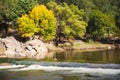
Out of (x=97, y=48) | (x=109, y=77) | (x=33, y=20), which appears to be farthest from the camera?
(x=97, y=48)

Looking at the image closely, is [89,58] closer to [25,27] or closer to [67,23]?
[25,27]

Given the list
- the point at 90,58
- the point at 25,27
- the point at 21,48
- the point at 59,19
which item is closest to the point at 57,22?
the point at 59,19

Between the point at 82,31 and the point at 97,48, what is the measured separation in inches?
333

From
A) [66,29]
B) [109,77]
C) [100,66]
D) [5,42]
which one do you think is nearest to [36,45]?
[5,42]

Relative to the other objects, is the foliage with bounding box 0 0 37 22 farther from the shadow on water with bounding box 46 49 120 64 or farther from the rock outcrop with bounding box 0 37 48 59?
the shadow on water with bounding box 46 49 120 64

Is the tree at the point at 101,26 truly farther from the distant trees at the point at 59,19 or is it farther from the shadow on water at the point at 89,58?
the shadow on water at the point at 89,58

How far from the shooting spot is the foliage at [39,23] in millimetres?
116213

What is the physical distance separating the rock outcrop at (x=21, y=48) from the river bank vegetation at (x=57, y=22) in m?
6.47

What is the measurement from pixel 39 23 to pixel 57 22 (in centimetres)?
1071

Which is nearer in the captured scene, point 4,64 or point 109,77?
point 109,77

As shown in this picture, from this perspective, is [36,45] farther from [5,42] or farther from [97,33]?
[97,33]

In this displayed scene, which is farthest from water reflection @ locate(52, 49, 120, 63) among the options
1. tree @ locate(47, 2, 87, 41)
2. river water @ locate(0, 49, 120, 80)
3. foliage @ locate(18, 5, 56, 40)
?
tree @ locate(47, 2, 87, 41)

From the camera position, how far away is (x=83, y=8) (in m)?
150

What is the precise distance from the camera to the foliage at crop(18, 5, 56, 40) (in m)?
116
